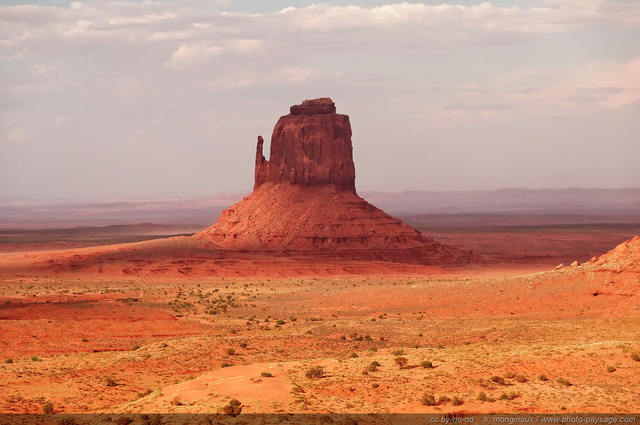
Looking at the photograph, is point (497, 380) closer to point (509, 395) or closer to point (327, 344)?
point (509, 395)

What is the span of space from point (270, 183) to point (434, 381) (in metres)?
75.9

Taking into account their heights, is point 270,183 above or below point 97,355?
above

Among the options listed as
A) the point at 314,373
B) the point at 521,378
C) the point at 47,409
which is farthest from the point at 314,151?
the point at 47,409

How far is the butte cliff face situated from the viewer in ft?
293

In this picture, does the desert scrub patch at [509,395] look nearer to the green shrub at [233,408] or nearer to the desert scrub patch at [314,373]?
the desert scrub patch at [314,373]

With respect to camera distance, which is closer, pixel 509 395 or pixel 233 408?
pixel 233 408

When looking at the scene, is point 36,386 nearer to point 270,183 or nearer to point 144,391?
point 144,391

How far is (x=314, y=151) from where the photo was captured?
313ft

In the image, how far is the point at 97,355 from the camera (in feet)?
108

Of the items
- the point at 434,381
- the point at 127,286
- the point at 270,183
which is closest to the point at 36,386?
the point at 434,381

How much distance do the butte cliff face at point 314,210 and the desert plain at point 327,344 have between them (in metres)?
9.01

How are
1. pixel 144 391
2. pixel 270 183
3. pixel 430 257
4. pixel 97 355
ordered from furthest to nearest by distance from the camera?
pixel 270 183
pixel 430 257
pixel 97 355
pixel 144 391

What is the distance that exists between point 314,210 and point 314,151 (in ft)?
24.0

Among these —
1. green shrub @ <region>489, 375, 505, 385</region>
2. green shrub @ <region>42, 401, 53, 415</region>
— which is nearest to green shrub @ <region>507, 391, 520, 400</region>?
green shrub @ <region>489, 375, 505, 385</region>
